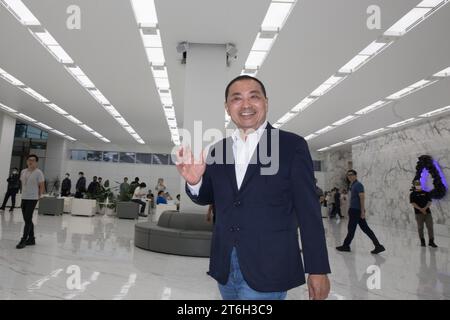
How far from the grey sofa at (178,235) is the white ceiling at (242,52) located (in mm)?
2969

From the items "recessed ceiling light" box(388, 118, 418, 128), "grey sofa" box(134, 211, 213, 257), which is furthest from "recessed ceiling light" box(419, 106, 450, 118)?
"grey sofa" box(134, 211, 213, 257)

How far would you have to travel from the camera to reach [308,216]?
1.36 metres

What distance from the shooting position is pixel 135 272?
478cm

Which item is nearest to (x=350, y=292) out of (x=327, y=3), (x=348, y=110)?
(x=327, y=3)

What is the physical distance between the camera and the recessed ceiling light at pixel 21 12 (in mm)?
6457

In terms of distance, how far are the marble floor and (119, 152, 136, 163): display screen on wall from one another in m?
18.6

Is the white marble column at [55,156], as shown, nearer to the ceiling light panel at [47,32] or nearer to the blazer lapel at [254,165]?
the ceiling light panel at [47,32]

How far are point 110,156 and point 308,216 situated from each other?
26.4m

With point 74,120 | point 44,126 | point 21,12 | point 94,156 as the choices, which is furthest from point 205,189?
point 94,156

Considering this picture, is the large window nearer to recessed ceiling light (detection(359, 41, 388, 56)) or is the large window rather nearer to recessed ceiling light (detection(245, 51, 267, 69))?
recessed ceiling light (detection(245, 51, 267, 69))

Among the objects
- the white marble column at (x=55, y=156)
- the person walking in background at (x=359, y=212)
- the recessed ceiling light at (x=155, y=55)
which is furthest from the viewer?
the white marble column at (x=55, y=156)

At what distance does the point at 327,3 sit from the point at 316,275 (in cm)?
613

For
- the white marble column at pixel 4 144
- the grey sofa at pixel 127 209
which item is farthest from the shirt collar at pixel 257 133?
the white marble column at pixel 4 144

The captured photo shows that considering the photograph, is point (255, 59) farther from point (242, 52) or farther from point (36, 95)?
point (36, 95)
